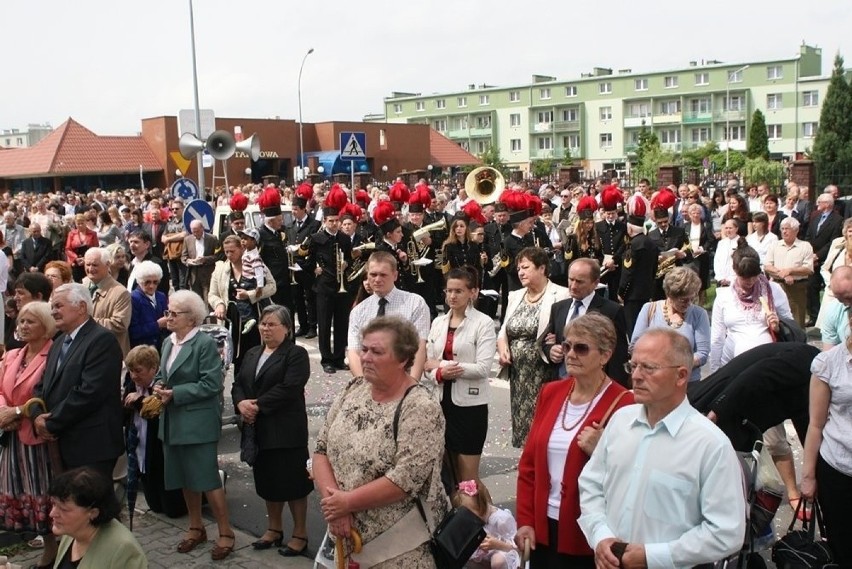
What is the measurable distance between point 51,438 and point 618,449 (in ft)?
13.1

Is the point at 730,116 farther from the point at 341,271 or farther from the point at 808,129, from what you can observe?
the point at 341,271

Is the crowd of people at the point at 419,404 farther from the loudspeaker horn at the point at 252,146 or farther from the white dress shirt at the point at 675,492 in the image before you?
the loudspeaker horn at the point at 252,146

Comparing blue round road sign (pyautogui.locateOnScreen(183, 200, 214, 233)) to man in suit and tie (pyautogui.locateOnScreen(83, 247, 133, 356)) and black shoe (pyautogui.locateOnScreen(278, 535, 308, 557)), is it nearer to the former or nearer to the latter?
man in suit and tie (pyautogui.locateOnScreen(83, 247, 133, 356))

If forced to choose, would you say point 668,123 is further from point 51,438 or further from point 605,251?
point 51,438

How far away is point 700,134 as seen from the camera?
93938mm

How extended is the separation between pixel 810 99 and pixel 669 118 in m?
13.7

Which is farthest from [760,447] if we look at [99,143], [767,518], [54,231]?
[99,143]

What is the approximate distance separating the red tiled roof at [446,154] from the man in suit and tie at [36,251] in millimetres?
57373

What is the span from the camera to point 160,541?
6.56 m

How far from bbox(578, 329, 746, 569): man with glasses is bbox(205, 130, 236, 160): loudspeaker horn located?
1375 cm

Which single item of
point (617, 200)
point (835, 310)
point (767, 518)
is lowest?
point (767, 518)

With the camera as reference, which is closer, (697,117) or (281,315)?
(281,315)

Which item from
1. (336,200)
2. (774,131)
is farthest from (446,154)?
(336,200)

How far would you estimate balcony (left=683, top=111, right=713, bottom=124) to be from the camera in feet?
302
